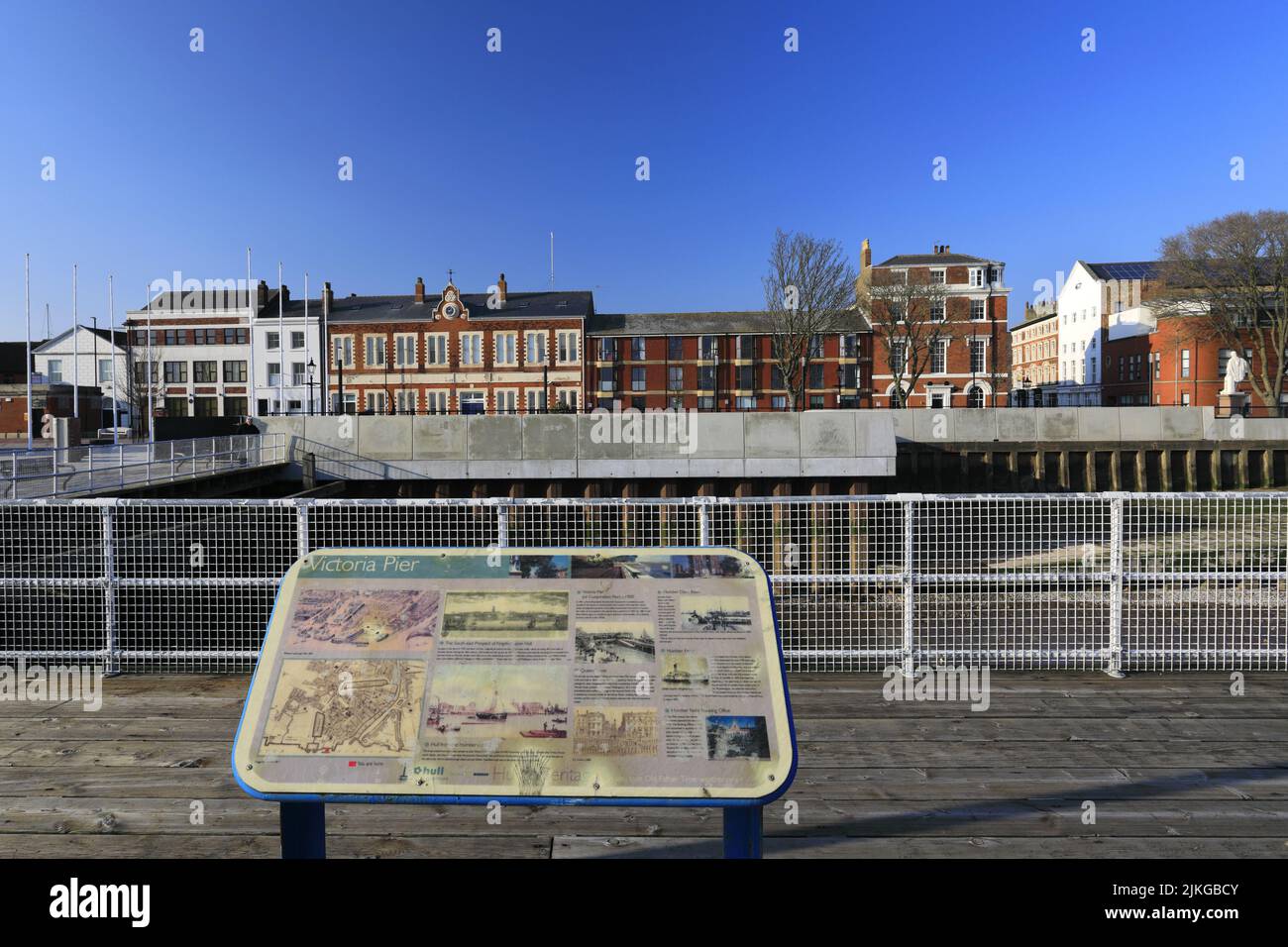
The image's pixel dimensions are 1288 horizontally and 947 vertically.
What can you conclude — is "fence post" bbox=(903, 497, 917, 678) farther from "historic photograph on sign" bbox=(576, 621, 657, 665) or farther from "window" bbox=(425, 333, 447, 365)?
"window" bbox=(425, 333, 447, 365)

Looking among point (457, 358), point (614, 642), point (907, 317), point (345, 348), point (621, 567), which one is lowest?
point (614, 642)

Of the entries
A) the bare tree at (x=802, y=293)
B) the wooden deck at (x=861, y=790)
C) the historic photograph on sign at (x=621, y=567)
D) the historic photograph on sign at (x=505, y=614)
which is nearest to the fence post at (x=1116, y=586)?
the wooden deck at (x=861, y=790)

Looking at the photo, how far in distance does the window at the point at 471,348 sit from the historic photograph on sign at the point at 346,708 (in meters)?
66.9

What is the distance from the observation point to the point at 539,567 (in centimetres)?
368

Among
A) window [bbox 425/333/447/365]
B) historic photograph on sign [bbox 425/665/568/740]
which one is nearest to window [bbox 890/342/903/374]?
window [bbox 425/333/447/365]

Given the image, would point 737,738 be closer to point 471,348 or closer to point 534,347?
point 534,347

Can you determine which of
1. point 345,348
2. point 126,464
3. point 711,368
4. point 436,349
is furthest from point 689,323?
point 126,464

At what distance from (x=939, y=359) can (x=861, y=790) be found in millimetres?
69627

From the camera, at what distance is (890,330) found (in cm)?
6500

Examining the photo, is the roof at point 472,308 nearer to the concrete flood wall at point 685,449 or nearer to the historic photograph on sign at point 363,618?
the concrete flood wall at point 685,449

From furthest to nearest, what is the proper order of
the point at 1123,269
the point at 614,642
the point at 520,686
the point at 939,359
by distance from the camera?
1. the point at 1123,269
2. the point at 939,359
3. the point at 614,642
4. the point at 520,686

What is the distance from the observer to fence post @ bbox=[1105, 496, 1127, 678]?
23.1 feet

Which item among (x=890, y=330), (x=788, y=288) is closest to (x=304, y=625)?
(x=788, y=288)
